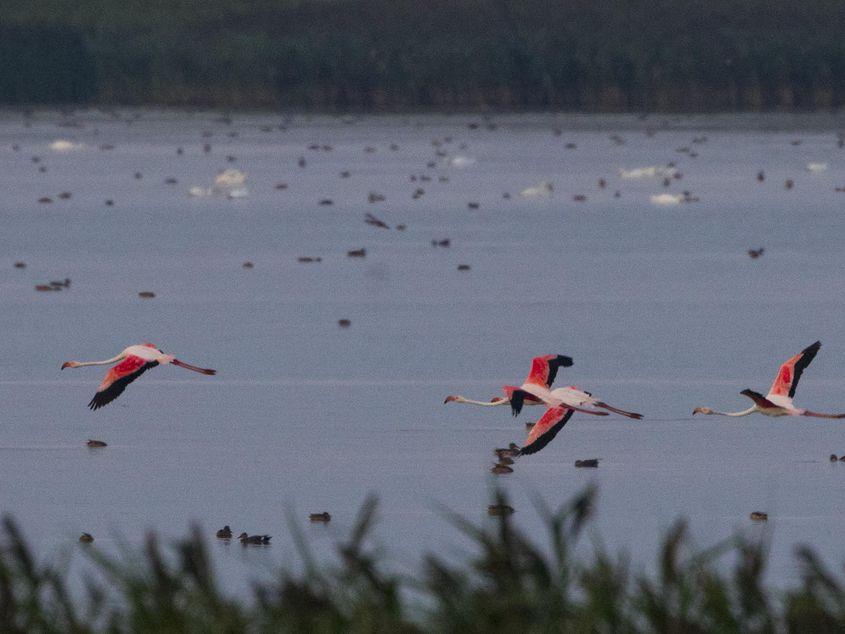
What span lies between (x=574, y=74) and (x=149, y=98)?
80.2 ft

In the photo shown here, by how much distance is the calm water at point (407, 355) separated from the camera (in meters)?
12.6

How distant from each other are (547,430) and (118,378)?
107 inches

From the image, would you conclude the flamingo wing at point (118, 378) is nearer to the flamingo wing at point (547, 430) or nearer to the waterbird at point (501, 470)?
the waterbird at point (501, 470)

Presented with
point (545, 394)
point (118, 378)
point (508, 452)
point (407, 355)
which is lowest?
point (407, 355)

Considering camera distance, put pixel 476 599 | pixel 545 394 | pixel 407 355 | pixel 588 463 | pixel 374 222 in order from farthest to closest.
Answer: pixel 374 222 → pixel 407 355 → pixel 588 463 → pixel 545 394 → pixel 476 599

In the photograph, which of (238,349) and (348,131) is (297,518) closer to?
(238,349)

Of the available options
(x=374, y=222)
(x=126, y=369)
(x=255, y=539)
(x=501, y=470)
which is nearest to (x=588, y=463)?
(x=501, y=470)

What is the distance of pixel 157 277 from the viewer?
2692 centimetres

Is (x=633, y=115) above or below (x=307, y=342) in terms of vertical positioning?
below

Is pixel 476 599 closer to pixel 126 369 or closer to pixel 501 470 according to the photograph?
pixel 501 470

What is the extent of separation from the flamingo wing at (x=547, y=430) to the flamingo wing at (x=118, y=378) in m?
2.37

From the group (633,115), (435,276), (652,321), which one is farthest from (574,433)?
(633,115)

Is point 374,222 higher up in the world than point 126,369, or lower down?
lower down

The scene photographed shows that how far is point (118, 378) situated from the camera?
581 inches
